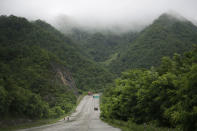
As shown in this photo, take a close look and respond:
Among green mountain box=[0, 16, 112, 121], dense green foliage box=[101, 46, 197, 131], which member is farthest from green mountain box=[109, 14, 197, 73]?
dense green foliage box=[101, 46, 197, 131]

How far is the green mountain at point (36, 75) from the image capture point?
141ft

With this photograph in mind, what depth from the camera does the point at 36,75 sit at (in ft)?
265

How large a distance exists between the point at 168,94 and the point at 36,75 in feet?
235

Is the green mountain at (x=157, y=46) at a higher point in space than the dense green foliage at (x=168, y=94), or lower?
higher

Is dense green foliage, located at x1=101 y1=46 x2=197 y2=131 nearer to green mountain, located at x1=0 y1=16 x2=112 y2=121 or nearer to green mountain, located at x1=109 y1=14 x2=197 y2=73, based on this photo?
green mountain, located at x1=0 y1=16 x2=112 y2=121

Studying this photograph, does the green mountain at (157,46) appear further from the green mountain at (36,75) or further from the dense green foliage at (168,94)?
the dense green foliage at (168,94)

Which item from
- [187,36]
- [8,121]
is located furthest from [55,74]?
[187,36]

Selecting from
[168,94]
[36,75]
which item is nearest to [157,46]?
[36,75]

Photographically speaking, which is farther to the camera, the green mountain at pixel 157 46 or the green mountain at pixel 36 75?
the green mountain at pixel 157 46

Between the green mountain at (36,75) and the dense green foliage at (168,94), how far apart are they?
73.7ft

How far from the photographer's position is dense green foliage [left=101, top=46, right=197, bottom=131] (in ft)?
31.6

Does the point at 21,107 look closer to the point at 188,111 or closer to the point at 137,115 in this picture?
the point at 137,115

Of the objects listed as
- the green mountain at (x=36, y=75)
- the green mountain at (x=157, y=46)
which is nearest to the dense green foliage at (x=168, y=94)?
the green mountain at (x=36, y=75)

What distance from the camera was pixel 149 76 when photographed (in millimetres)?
18078
